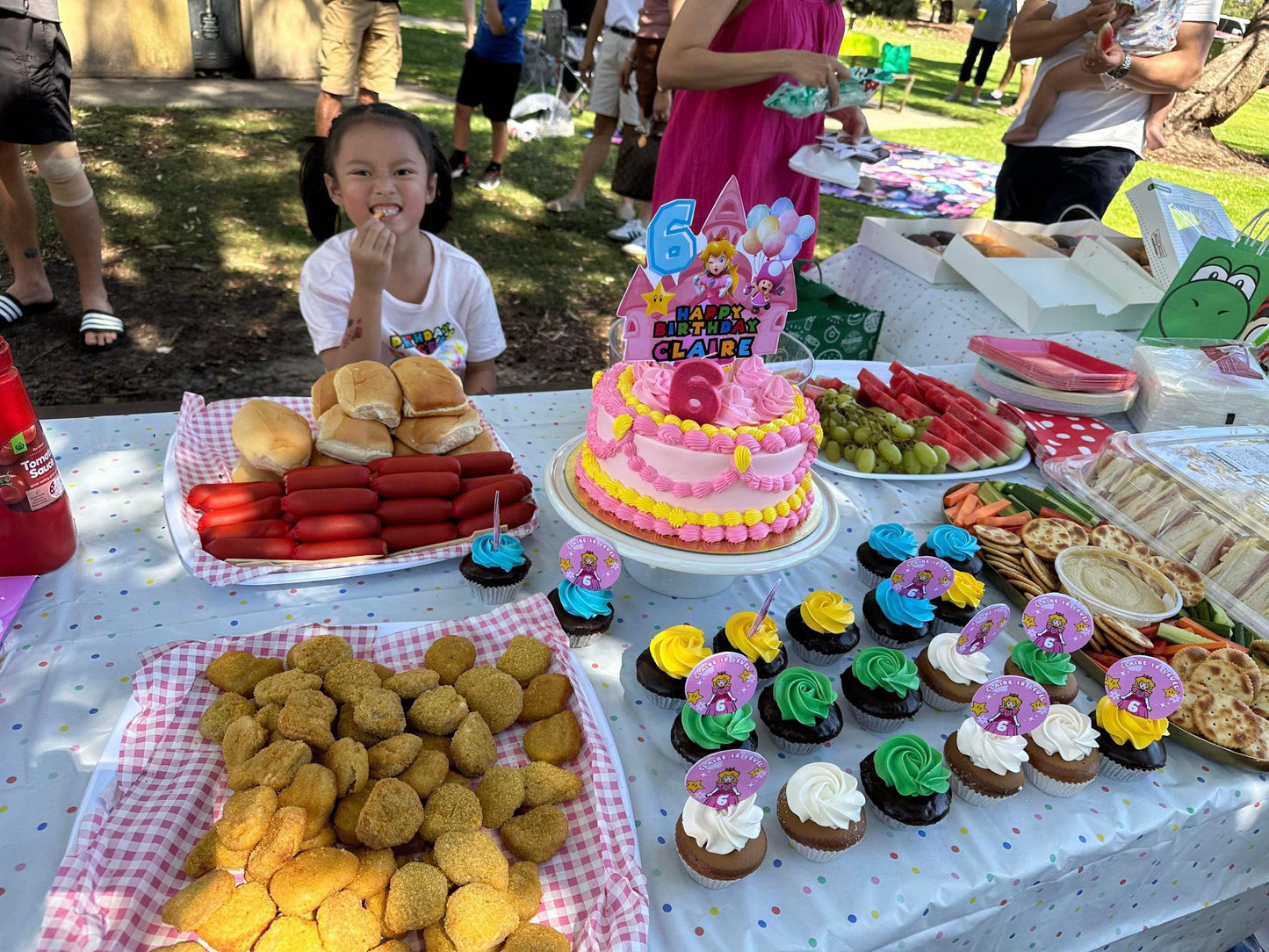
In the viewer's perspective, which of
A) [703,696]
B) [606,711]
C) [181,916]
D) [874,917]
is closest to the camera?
[181,916]

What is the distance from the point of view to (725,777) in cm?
122

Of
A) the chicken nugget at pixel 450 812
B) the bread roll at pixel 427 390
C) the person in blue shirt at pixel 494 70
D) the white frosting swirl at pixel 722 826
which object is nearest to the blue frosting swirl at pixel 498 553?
the bread roll at pixel 427 390

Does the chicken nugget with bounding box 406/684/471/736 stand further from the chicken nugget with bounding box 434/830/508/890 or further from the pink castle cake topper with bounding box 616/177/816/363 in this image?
the pink castle cake topper with bounding box 616/177/816/363

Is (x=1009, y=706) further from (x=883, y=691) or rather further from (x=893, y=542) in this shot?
(x=893, y=542)

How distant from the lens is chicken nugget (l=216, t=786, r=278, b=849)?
1.10 meters

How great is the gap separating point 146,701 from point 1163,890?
1.92 meters

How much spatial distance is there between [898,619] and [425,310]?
188 centimetres

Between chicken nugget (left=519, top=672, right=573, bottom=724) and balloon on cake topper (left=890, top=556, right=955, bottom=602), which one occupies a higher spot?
balloon on cake topper (left=890, top=556, right=955, bottom=602)

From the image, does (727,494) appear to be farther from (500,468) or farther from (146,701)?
(146,701)

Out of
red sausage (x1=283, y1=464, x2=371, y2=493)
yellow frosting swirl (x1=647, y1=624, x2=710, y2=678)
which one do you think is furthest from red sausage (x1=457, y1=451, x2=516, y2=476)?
yellow frosting swirl (x1=647, y1=624, x2=710, y2=678)

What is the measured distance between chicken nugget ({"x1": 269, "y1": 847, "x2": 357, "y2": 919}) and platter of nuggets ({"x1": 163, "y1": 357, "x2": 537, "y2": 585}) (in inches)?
27.8

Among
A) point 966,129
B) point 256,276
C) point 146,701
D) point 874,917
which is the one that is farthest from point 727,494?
point 966,129

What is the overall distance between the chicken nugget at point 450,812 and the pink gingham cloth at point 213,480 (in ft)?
2.15

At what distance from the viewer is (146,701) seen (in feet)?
4.27
